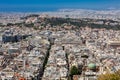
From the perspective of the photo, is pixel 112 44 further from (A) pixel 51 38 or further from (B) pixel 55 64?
(B) pixel 55 64

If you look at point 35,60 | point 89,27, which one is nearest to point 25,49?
point 35,60

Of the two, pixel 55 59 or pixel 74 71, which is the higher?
pixel 74 71

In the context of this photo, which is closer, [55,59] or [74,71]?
[74,71]

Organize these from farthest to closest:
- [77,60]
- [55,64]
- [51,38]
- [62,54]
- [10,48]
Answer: [51,38], [10,48], [62,54], [77,60], [55,64]

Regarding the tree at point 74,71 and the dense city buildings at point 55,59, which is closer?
the dense city buildings at point 55,59

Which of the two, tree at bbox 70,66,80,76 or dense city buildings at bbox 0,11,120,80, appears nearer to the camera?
dense city buildings at bbox 0,11,120,80

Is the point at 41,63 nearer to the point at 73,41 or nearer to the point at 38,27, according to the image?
the point at 73,41

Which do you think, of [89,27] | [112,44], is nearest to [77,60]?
[112,44]

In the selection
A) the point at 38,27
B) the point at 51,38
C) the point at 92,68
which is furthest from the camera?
the point at 38,27

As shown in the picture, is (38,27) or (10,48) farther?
(38,27)
